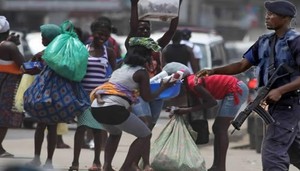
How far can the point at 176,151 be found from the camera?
11.2 m

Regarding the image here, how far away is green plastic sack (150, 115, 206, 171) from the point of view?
1114cm

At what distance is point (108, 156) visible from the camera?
10.9m

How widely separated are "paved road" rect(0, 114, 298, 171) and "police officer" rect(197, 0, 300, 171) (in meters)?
2.92

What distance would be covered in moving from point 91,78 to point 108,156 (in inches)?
36.9

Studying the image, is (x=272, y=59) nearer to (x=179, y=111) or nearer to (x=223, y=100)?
(x=179, y=111)

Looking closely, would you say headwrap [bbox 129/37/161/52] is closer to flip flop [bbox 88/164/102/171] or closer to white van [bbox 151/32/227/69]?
flip flop [bbox 88/164/102/171]

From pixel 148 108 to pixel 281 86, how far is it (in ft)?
8.91

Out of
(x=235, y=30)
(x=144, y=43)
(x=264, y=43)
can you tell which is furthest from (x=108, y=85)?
(x=235, y=30)

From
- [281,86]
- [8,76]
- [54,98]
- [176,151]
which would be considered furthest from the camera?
[8,76]

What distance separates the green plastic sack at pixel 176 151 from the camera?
439 inches

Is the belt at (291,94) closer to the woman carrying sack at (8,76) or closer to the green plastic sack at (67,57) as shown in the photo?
the green plastic sack at (67,57)

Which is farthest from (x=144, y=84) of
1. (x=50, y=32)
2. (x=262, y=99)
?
(x=262, y=99)

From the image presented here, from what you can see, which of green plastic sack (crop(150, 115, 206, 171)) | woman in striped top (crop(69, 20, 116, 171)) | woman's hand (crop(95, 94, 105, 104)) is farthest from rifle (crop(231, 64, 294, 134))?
woman in striped top (crop(69, 20, 116, 171))

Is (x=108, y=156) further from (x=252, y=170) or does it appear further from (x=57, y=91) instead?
(x=252, y=170)
